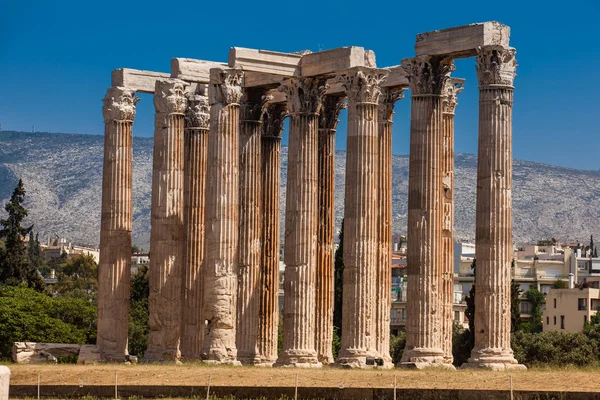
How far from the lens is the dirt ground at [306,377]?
2699 inches

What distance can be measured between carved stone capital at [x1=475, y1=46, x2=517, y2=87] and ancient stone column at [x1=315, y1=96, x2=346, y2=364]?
1395 cm

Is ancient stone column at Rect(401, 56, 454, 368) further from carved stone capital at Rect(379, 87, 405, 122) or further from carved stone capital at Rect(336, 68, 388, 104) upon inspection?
carved stone capital at Rect(379, 87, 405, 122)

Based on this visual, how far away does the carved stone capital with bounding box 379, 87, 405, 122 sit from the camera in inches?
3546

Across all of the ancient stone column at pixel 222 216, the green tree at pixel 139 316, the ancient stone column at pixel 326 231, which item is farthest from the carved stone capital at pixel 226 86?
the green tree at pixel 139 316

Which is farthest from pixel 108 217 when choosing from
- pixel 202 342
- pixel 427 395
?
pixel 427 395

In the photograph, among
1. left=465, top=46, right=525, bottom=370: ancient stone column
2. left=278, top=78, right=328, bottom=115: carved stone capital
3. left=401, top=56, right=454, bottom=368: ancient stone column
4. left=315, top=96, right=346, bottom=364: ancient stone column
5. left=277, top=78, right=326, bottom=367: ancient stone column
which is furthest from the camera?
left=315, top=96, right=346, bottom=364: ancient stone column

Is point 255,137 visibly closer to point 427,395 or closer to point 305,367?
point 305,367

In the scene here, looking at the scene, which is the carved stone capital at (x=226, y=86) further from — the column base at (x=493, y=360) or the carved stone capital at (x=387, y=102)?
the column base at (x=493, y=360)

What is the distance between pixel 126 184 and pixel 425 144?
18549mm

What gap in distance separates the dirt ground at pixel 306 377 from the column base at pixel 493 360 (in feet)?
6.41

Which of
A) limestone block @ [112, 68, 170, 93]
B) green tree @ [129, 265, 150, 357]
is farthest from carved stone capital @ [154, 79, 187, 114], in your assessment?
green tree @ [129, 265, 150, 357]

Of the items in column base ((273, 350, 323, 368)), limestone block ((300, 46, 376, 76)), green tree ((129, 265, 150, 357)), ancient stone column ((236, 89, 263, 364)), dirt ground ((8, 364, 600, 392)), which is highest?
limestone block ((300, 46, 376, 76))

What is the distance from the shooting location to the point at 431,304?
81.9 meters

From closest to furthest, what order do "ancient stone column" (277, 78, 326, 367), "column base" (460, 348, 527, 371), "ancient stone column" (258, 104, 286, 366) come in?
"column base" (460, 348, 527, 371), "ancient stone column" (277, 78, 326, 367), "ancient stone column" (258, 104, 286, 366)
